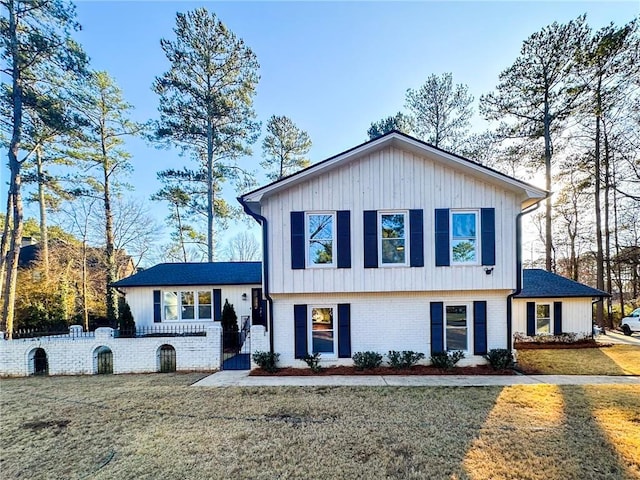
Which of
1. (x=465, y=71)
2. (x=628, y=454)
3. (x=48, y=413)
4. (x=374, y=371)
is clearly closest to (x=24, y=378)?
(x=48, y=413)

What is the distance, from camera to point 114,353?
372 inches

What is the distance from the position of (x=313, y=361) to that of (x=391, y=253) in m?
4.18

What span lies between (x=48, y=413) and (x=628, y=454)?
1055 cm

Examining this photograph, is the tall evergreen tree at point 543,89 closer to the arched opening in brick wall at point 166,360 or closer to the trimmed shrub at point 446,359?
the trimmed shrub at point 446,359

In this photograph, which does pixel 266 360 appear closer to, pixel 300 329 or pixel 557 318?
pixel 300 329

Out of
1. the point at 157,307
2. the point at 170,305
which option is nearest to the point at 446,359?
the point at 170,305

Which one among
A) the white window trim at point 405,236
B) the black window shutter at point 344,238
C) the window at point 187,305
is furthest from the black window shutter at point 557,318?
the window at point 187,305

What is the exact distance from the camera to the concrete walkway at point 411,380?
25.3 ft

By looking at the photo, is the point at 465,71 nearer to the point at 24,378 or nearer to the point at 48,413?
the point at 48,413

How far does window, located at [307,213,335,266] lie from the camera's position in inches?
363

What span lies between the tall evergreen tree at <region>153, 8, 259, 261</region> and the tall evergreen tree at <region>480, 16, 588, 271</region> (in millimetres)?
15094

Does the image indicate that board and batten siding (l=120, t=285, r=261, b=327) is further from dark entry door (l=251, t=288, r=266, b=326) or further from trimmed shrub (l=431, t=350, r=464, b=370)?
trimmed shrub (l=431, t=350, r=464, b=370)

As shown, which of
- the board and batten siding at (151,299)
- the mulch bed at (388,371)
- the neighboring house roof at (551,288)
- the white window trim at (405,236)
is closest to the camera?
the mulch bed at (388,371)

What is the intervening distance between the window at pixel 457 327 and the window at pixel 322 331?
3.73 metres
